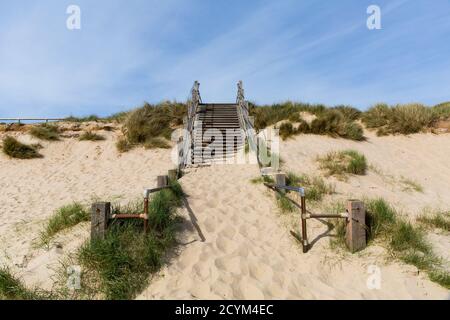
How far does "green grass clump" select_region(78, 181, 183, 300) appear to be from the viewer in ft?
12.1

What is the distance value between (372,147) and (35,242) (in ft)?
38.3

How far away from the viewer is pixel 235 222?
230 inches

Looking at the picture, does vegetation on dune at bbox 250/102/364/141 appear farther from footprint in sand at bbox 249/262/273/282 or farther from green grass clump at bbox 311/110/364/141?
footprint in sand at bbox 249/262/273/282

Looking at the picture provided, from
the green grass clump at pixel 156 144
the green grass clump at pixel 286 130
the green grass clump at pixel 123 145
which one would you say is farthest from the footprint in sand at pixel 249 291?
the green grass clump at pixel 123 145

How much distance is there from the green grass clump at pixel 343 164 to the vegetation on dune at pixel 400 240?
11.4ft

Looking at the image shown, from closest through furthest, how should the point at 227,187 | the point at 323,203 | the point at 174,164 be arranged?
1. the point at 323,203
2. the point at 227,187
3. the point at 174,164

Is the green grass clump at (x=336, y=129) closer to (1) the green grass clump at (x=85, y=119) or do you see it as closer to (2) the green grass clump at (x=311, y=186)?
(2) the green grass clump at (x=311, y=186)

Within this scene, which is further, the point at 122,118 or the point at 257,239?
the point at 122,118

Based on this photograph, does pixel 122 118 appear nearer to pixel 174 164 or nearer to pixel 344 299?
pixel 174 164

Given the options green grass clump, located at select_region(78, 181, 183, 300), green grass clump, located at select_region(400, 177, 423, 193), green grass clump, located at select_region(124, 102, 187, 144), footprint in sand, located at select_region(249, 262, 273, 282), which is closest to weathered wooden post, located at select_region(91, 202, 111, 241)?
green grass clump, located at select_region(78, 181, 183, 300)

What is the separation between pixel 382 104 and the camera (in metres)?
15.5

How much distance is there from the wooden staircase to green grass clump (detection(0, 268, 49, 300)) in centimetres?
711

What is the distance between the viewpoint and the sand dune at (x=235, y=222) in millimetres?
3920

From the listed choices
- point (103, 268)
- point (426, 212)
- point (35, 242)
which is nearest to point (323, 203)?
point (426, 212)
